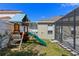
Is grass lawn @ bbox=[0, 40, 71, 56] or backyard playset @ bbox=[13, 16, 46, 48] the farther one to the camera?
backyard playset @ bbox=[13, 16, 46, 48]

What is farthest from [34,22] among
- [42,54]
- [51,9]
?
[42,54]

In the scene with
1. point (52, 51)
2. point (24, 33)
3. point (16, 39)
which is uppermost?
point (24, 33)

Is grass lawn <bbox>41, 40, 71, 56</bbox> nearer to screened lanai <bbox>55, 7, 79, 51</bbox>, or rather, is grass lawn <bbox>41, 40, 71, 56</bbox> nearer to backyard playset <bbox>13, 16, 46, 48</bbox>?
backyard playset <bbox>13, 16, 46, 48</bbox>

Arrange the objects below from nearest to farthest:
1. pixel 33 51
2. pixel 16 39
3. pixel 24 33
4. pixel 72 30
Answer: pixel 33 51 < pixel 72 30 < pixel 16 39 < pixel 24 33

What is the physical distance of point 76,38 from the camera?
21.6ft

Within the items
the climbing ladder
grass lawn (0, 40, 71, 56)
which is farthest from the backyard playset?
grass lawn (0, 40, 71, 56)

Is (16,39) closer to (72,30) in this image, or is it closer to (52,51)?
(52,51)

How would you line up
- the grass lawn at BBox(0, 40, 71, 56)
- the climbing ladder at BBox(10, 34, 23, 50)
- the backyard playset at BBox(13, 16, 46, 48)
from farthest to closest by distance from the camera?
the climbing ladder at BBox(10, 34, 23, 50) → the backyard playset at BBox(13, 16, 46, 48) → the grass lawn at BBox(0, 40, 71, 56)

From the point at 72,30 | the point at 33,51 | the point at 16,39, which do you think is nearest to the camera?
the point at 33,51

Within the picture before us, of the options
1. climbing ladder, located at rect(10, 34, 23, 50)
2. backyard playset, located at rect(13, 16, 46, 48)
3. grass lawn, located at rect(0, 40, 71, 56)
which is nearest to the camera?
grass lawn, located at rect(0, 40, 71, 56)

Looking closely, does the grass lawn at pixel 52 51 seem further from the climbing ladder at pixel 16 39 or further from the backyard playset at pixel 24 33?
the climbing ladder at pixel 16 39

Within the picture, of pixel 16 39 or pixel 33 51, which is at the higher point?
pixel 16 39

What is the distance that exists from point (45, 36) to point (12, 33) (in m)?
1.18

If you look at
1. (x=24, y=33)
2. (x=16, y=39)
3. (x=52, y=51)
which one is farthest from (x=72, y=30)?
(x=16, y=39)
